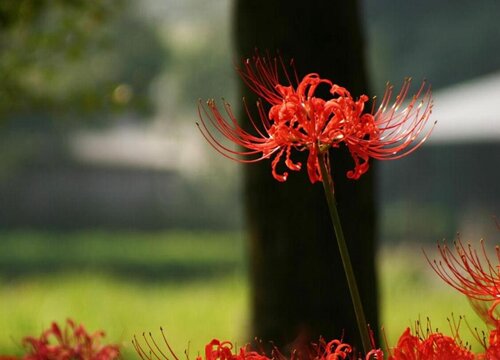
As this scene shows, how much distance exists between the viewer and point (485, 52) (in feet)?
67.6

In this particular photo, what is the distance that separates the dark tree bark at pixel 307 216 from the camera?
2945 millimetres

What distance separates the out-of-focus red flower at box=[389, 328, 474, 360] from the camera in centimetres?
131

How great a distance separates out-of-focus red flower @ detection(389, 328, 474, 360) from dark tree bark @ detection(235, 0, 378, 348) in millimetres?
1572

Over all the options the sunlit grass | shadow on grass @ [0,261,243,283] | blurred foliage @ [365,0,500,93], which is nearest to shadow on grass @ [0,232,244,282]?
shadow on grass @ [0,261,243,283]

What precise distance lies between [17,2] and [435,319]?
4.20 meters

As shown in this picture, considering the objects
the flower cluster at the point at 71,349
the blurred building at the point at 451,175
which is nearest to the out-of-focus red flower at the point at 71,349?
the flower cluster at the point at 71,349

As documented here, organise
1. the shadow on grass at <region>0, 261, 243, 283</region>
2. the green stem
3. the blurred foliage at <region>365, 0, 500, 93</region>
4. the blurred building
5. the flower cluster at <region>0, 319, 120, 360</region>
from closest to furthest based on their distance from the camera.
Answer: the green stem < the flower cluster at <region>0, 319, 120, 360</region> < the shadow on grass at <region>0, 261, 243, 283</region> < the blurred building < the blurred foliage at <region>365, 0, 500, 93</region>

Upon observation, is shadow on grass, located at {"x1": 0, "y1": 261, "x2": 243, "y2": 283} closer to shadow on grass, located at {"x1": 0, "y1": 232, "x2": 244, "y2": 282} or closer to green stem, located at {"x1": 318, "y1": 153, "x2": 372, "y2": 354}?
shadow on grass, located at {"x1": 0, "y1": 232, "x2": 244, "y2": 282}

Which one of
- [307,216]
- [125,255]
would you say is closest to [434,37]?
[125,255]

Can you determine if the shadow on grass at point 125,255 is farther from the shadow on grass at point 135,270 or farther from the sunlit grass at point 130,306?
the sunlit grass at point 130,306

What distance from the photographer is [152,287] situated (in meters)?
11.0

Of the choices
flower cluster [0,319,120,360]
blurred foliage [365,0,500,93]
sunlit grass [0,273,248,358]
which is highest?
blurred foliage [365,0,500,93]

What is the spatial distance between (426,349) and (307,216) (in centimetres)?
168

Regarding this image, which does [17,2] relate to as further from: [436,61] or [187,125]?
[436,61]
